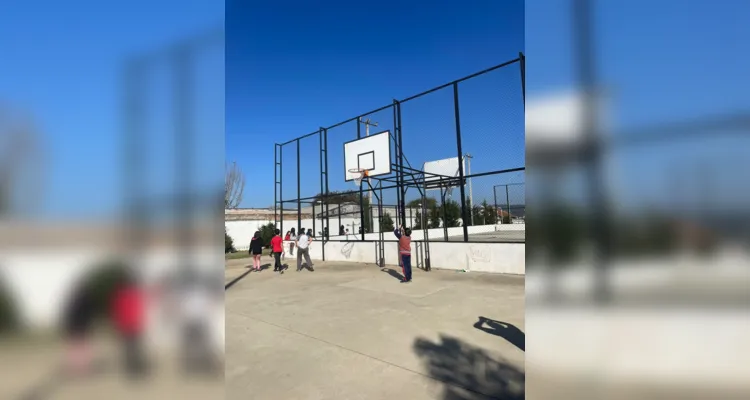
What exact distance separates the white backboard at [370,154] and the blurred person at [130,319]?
36.0 feet

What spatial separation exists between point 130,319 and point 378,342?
3.95 m

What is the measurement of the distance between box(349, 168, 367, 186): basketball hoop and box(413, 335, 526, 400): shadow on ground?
27.3 feet

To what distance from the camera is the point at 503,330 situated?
4.61 meters

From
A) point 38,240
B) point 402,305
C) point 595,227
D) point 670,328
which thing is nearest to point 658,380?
point 670,328

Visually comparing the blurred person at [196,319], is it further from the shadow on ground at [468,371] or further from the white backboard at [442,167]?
the white backboard at [442,167]

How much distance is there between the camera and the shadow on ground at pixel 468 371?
120 inches

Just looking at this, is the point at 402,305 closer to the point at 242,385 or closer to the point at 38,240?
the point at 242,385

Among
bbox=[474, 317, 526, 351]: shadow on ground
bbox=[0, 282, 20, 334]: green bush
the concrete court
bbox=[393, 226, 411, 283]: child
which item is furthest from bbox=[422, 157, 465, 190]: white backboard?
bbox=[0, 282, 20, 334]: green bush

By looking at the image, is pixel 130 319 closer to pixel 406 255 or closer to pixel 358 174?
pixel 406 255

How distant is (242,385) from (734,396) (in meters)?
3.57

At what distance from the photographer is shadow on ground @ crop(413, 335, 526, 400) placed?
3.04 meters

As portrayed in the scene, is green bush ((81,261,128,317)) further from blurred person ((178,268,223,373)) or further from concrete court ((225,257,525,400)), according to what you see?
concrete court ((225,257,525,400))

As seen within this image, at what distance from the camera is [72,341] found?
2.32ft

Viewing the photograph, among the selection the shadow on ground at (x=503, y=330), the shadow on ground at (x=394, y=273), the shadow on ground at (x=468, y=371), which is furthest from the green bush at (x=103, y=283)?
the shadow on ground at (x=394, y=273)
